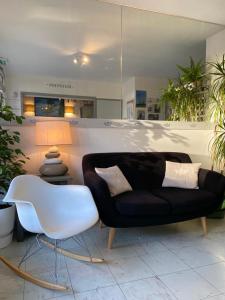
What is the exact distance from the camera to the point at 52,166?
2.51m

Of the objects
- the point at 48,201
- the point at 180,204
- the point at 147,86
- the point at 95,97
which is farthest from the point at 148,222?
the point at 147,86

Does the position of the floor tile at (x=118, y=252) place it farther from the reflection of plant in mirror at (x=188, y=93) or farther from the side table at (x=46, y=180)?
the reflection of plant in mirror at (x=188, y=93)

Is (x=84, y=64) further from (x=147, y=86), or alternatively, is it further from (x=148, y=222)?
(x=148, y=222)

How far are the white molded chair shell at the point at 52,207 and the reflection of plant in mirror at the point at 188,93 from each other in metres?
1.96

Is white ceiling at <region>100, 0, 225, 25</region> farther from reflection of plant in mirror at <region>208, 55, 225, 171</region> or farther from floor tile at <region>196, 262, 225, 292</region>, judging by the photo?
floor tile at <region>196, 262, 225, 292</region>

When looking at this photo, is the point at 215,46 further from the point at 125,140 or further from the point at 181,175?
the point at 181,175

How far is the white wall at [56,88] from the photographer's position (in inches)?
105

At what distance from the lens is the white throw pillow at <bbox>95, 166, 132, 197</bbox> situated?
7.73ft

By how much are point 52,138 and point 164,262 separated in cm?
163

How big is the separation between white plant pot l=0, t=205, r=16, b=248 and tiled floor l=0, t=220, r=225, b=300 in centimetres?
7

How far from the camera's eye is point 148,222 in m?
2.20

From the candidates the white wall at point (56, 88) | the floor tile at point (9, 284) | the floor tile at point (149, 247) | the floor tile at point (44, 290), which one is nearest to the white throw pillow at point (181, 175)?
the floor tile at point (149, 247)

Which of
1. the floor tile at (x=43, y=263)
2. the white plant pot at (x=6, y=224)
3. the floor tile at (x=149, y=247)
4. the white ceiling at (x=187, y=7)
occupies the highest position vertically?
the white ceiling at (x=187, y=7)

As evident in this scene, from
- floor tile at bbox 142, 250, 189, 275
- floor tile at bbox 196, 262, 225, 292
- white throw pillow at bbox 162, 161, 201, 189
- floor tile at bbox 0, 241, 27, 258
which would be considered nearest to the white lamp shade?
floor tile at bbox 0, 241, 27, 258
